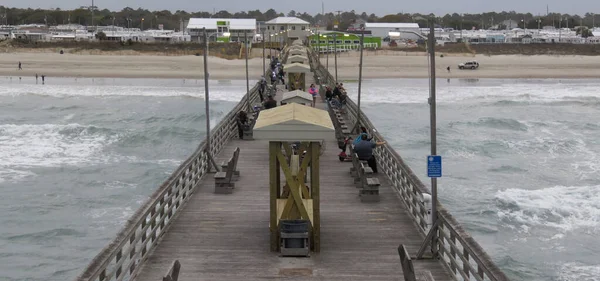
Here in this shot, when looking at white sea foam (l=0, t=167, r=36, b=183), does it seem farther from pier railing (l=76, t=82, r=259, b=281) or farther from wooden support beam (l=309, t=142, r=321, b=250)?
Answer: wooden support beam (l=309, t=142, r=321, b=250)

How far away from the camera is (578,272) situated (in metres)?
19.8

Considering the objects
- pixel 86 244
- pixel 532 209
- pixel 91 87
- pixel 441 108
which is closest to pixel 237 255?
pixel 86 244

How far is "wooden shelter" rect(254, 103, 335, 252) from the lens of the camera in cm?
1304

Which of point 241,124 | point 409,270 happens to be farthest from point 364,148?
point 409,270

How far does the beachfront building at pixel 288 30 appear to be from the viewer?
407 ft

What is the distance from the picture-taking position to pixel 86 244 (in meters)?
21.5

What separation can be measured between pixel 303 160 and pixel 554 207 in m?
15.1

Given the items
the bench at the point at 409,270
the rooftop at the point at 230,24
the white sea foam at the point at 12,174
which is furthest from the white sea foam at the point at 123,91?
the rooftop at the point at 230,24

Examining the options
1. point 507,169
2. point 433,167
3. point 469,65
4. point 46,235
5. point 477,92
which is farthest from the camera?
point 469,65

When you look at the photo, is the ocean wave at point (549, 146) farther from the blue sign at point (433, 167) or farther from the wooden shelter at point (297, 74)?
the blue sign at point (433, 167)

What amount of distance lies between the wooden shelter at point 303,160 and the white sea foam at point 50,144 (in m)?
23.5

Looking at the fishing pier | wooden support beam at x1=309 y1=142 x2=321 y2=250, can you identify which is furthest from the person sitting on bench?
wooden support beam at x1=309 y1=142 x2=321 y2=250

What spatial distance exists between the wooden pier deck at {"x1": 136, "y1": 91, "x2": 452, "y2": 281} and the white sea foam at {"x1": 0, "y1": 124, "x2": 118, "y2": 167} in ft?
62.3

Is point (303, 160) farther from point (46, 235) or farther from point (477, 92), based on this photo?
point (477, 92)
